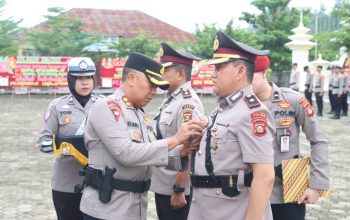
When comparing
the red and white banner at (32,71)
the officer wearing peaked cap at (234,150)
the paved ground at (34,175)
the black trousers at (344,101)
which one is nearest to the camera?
the officer wearing peaked cap at (234,150)

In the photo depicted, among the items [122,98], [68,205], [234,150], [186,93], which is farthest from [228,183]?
[68,205]

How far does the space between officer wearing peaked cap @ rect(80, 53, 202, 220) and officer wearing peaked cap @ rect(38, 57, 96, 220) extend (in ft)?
2.85

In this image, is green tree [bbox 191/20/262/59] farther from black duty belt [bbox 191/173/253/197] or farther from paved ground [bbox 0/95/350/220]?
black duty belt [bbox 191/173/253/197]

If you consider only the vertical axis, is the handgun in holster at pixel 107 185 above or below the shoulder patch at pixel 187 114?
below

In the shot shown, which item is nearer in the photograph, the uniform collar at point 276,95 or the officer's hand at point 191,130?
the officer's hand at point 191,130

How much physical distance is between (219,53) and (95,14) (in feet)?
136

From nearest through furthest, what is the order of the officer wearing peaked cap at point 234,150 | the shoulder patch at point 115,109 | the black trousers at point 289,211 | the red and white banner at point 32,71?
the officer wearing peaked cap at point 234,150
the shoulder patch at point 115,109
the black trousers at point 289,211
the red and white banner at point 32,71

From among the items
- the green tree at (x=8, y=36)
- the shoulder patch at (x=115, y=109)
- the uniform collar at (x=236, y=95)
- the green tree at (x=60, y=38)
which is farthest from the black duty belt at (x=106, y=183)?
the green tree at (x=8, y=36)

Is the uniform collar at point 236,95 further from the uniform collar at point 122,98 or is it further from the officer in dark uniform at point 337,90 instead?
the officer in dark uniform at point 337,90

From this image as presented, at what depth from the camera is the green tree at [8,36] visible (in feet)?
100

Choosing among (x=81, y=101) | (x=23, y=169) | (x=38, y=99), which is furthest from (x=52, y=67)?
(x=81, y=101)

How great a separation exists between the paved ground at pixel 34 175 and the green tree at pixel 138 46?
15176 mm

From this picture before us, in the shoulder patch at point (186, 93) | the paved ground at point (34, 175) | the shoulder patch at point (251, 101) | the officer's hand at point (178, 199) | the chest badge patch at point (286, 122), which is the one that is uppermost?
the shoulder patch at point (251, 101)

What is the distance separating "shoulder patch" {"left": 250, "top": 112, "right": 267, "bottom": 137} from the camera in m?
2.65
